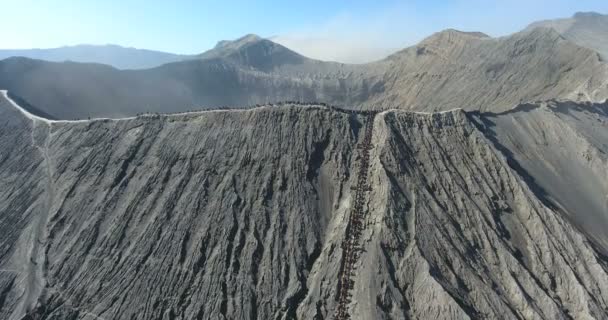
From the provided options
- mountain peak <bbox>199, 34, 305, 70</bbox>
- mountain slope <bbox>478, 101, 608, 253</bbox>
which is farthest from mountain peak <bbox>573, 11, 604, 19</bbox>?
mountain slope <bbox>478, 101, 608, 253</bbox>

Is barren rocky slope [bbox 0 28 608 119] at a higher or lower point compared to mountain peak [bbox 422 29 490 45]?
lower

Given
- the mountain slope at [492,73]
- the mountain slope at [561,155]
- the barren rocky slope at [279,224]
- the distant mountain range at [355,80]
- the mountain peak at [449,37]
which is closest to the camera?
the barren rocky slope at [279,224]

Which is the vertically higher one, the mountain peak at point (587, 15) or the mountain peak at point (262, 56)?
the mountain peak at point (587, 15)

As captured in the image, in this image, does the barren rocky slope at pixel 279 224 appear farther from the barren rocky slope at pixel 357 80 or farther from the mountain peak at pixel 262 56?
the mountain peak at pixel 262 56

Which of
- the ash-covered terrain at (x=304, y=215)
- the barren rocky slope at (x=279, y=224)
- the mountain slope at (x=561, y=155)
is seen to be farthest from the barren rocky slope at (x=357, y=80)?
the barren rocky slope at (x=279, y=224)

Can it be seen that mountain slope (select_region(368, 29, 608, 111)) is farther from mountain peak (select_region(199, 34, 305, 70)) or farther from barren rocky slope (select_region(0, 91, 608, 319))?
barren rocky slope (select_region(0, 91, 608, 319))
